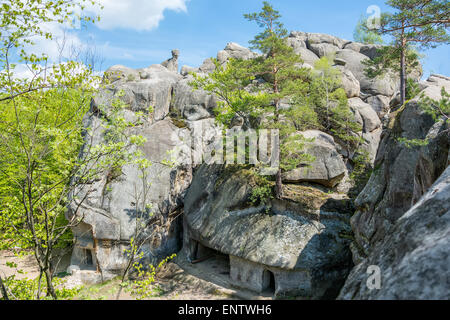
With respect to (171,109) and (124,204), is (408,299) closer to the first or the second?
(124,204)

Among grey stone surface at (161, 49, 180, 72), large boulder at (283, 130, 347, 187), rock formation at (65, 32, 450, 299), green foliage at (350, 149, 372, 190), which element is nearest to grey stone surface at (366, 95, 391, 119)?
rock formation at (65, 32, 450, 299)

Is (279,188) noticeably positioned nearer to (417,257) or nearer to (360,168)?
(360,168)

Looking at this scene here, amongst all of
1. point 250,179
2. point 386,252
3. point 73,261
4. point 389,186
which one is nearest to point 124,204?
point 73,261

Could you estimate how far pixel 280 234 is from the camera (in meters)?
12.9

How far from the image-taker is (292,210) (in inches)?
542

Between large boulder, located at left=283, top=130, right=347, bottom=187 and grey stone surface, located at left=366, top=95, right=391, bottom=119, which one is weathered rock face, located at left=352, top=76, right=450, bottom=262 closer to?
Result: large boulder, located at left=283, top=130, right=347, bottom=187

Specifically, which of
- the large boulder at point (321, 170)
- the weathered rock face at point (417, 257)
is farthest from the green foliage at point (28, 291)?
the large boulder at point (321, 170)

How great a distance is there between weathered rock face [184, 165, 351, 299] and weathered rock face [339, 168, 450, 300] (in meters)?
9.31

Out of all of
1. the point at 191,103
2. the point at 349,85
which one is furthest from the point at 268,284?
the point at 349,85

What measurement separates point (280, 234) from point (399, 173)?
5935mm

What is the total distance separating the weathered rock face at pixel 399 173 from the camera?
24.7ft

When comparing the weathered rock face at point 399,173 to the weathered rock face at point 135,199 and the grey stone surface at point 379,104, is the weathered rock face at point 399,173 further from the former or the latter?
the grey stone surface at point 379,104

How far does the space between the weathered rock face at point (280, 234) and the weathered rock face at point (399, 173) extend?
6.31 feet
